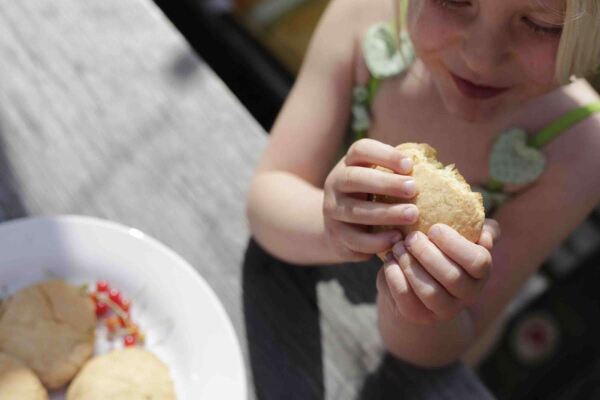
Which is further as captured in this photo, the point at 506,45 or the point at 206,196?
the point at 206,196

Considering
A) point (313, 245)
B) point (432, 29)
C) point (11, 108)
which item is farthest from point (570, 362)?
point (11, 108)

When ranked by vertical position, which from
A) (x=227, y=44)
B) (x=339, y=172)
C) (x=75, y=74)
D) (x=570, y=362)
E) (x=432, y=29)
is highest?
(x=432, y=29)

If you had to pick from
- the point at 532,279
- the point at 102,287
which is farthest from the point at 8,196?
the point at 532,279

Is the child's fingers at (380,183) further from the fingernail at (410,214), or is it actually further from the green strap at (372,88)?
the green strap at (372,88)

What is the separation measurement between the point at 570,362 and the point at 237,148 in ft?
3.01

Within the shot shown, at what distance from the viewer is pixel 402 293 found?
66 cm

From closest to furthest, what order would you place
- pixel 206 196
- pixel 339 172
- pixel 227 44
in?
pixel 339 172, pixel 206 196, pixel 227 44

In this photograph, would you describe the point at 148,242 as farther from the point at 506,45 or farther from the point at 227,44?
the point at 227,44

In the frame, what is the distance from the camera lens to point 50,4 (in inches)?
41.9

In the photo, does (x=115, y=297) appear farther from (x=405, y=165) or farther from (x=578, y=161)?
(x=578, y=161)

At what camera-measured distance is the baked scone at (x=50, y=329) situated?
755 millimetres

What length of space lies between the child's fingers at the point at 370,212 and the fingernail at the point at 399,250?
0.07 feet

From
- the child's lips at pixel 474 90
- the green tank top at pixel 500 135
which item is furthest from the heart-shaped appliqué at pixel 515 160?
the child's lips at pixel 474 90

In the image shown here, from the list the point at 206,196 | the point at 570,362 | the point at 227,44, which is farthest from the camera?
the point at 227,44
